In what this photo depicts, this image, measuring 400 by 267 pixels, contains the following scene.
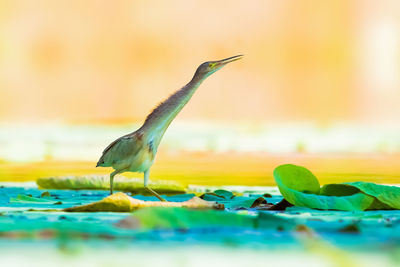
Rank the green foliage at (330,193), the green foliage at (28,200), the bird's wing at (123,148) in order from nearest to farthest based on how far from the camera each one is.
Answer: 1. the green foliage at (330,193)
2. the bird's wing at (123,148)
3. the green foliage at (28,200)

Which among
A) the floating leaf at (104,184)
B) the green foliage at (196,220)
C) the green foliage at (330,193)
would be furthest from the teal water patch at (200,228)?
the floating leaf at (104,184)

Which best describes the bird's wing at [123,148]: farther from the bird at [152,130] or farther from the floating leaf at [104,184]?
the floating leaf at [104,184]

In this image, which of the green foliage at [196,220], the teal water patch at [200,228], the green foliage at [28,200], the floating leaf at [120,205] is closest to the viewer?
the teal water patch at [200,228]

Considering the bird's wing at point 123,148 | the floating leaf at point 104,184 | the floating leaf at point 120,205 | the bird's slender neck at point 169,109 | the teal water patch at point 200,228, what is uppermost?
the bird's slender neck at point 169,109

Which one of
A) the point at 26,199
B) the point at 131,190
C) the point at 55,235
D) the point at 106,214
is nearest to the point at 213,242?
the point at 55,235

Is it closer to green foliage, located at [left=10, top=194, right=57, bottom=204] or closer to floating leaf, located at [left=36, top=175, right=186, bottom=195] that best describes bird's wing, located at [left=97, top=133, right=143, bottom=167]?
green foliage, located at [left=10, top=194, right=57, bottom=204]

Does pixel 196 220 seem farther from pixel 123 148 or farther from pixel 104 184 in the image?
pixel 104 184

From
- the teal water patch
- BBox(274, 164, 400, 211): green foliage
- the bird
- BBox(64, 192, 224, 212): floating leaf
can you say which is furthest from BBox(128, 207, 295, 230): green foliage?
the bird
